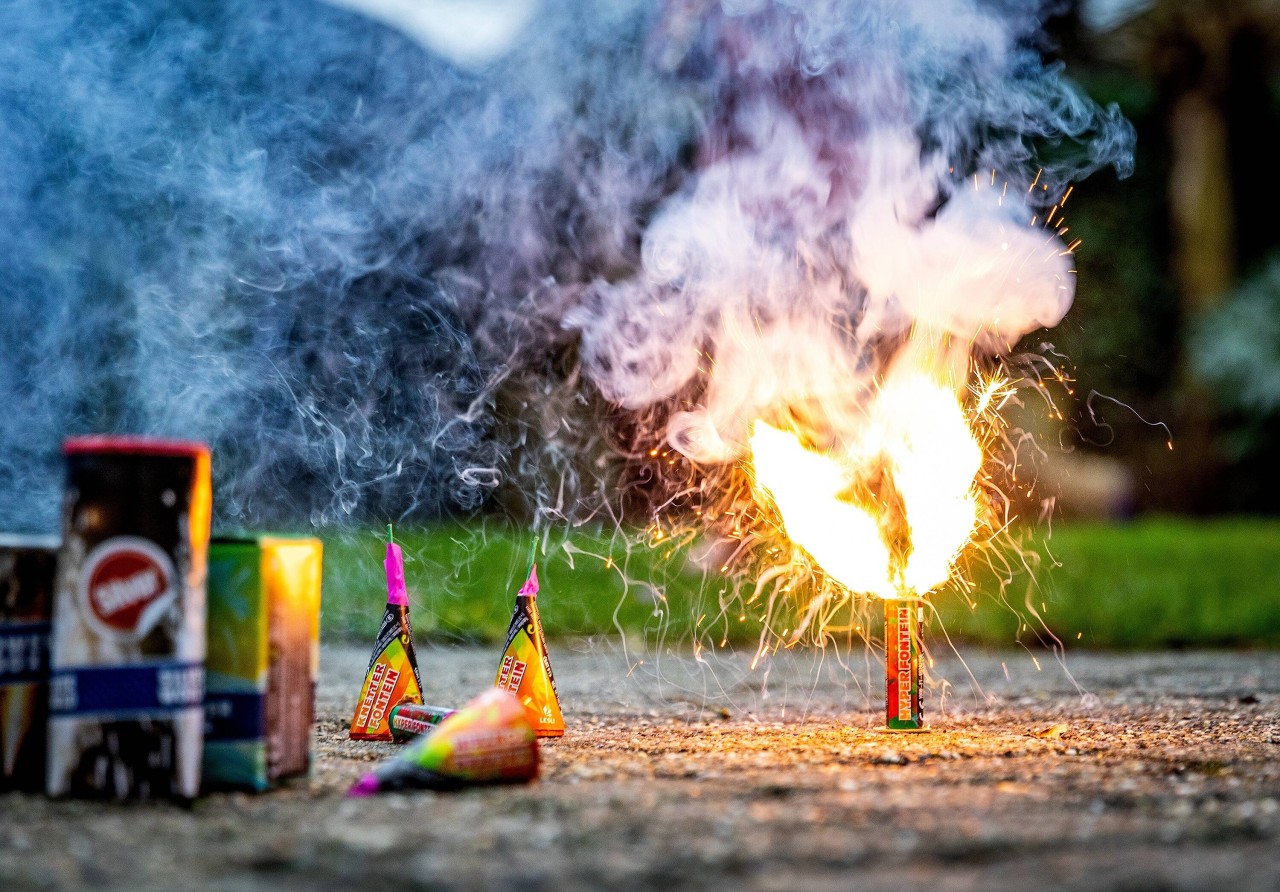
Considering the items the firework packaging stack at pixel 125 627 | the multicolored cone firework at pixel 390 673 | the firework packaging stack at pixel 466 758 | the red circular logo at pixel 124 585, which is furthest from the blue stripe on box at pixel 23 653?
the multicolored cone firework at pixel 390 673

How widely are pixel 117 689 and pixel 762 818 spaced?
148 centimetres

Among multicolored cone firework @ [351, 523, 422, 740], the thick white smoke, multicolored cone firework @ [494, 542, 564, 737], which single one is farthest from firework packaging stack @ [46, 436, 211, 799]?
the thick white smoke

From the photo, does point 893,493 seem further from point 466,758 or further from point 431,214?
point 431,214

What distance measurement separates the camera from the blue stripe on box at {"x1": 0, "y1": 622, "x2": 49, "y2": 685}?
3.03m

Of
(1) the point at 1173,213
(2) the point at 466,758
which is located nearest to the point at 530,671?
(2) the point at 466,758

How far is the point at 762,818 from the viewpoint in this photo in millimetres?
2693

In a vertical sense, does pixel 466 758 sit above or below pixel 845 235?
below

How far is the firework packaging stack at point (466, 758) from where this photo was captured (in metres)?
3.05

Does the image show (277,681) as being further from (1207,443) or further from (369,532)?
(1207,443)

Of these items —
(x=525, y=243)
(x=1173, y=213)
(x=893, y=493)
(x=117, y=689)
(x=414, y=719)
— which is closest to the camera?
(x=117, y=689)

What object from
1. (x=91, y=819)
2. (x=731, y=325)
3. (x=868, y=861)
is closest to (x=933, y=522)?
(x=731, y=325)

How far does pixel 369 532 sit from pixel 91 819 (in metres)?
7.90

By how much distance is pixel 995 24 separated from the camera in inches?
233

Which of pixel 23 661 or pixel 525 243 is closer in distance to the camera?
pixel 23 661
